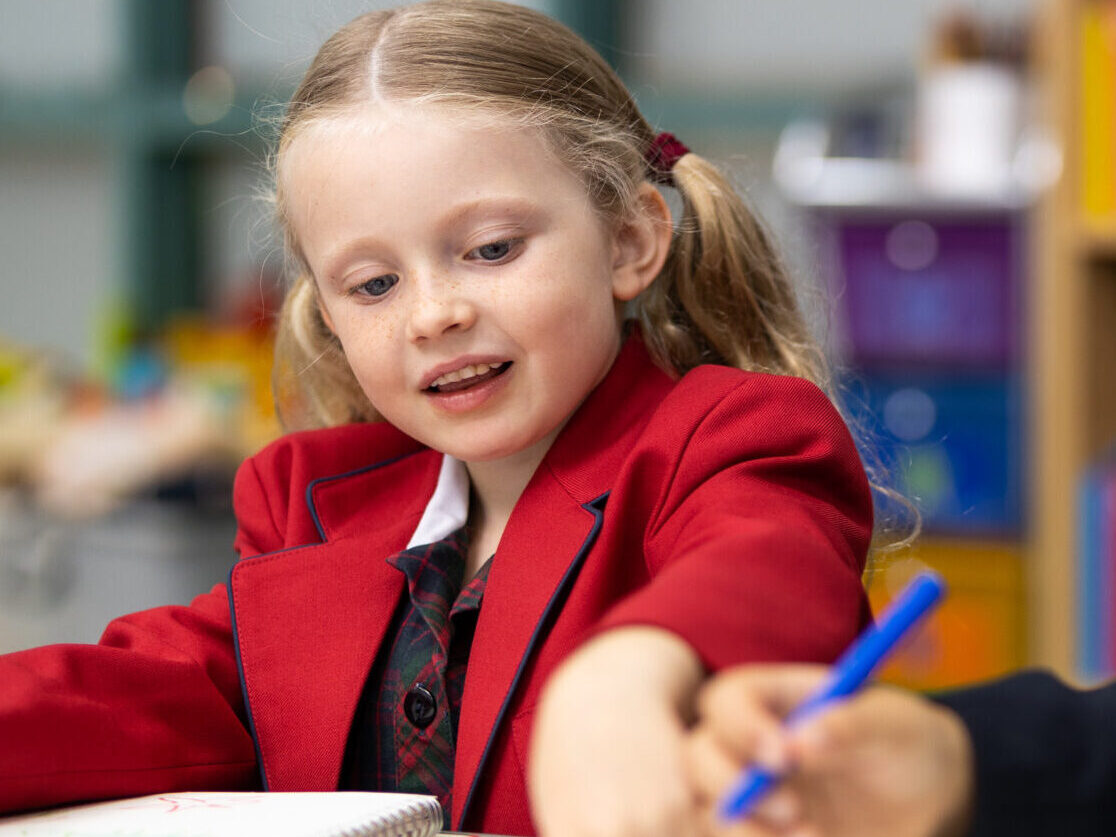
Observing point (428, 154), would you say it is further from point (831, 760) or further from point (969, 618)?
point (969, 618)

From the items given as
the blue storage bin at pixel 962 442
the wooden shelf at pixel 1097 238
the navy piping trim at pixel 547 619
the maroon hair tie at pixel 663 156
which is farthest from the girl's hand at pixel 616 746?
the blue storage bin at pixel 962 442

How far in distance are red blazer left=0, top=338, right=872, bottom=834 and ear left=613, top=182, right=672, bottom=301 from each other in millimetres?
39

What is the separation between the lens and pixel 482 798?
0.74 m

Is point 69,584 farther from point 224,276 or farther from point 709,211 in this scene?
point 709,211

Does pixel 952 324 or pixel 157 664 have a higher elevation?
pixel 157 664

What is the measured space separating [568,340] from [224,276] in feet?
9.20

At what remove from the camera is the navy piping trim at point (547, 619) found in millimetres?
732

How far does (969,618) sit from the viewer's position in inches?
91.1

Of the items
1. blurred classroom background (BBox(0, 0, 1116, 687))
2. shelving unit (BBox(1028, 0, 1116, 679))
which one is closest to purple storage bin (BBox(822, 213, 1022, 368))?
blurred classroom background (BBox(0, 0, 1116, 687))

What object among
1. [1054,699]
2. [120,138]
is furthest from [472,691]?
[120,138]

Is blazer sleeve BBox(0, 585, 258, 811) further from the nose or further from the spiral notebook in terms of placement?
the nose

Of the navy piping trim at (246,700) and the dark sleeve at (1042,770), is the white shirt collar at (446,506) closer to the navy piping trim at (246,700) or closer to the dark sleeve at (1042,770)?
the navy piping trim at (246,700)

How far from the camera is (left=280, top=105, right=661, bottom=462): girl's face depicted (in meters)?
0.76

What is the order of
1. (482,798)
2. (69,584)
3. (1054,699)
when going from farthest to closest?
1. (69,584)
2. (482,798)
3. (1054,699)
